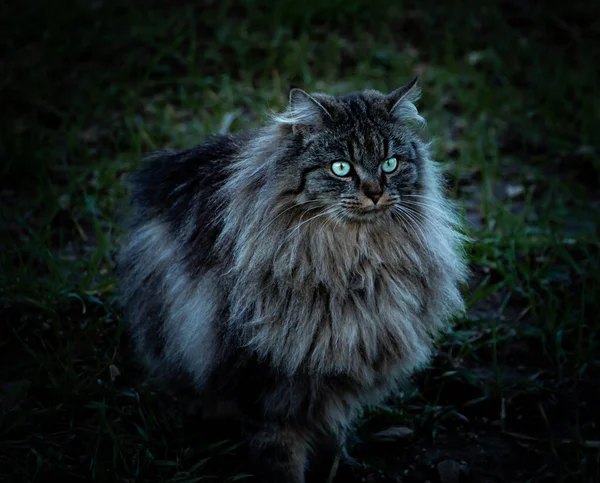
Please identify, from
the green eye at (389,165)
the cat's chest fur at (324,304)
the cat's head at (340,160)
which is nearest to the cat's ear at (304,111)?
the cat's head at (340,160)

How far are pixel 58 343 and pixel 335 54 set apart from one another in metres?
3.26

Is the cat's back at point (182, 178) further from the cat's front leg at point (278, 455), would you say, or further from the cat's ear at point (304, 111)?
the cat's front leg at point (278, 455)

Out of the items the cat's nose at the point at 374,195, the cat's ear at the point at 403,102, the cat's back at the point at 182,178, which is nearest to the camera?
the cat's nose at the point at 374,195

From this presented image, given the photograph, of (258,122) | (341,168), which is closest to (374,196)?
(341,168)

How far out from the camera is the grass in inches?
120

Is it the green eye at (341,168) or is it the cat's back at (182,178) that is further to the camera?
the cat's back at (182,178)

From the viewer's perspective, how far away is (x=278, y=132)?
2.74 meters

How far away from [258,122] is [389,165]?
8.11 feet

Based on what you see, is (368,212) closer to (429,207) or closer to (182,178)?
(429,207)

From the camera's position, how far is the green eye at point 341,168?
8.59ft

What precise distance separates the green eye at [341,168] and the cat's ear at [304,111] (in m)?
0.17

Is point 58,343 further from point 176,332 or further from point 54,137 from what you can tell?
point 54,137

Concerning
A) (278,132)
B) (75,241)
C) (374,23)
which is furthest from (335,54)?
(278,132)

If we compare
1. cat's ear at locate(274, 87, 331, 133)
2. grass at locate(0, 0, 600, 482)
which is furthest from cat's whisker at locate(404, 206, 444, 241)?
grass at locate(0, 0, 600, 482)
